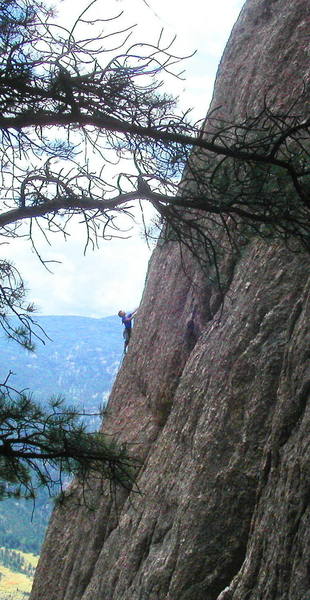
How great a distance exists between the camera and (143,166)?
648 cm

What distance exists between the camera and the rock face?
6570 mm

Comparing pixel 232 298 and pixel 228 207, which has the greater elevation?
pixel 232 298

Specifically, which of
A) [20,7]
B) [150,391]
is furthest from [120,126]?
[150,391]

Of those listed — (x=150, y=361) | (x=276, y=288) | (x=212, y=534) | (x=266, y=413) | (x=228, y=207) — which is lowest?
(x=212, y=534)

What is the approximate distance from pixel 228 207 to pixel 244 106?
6.65 meters

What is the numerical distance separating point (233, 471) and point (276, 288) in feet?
7.69

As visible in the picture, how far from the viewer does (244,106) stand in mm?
12289

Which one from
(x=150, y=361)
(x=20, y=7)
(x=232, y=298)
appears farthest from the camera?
(x=150, y=361)

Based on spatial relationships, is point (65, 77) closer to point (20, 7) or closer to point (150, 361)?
point (20, 7)

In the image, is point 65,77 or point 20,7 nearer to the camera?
point 65,77

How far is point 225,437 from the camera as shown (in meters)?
8.45

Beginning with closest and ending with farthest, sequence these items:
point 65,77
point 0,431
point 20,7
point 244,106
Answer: point 65,77 → point 20,7 → point 0,431 → point 244,106

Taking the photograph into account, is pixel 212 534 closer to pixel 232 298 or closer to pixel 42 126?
pixel 232 298

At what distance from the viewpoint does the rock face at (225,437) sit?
657 centimetres
